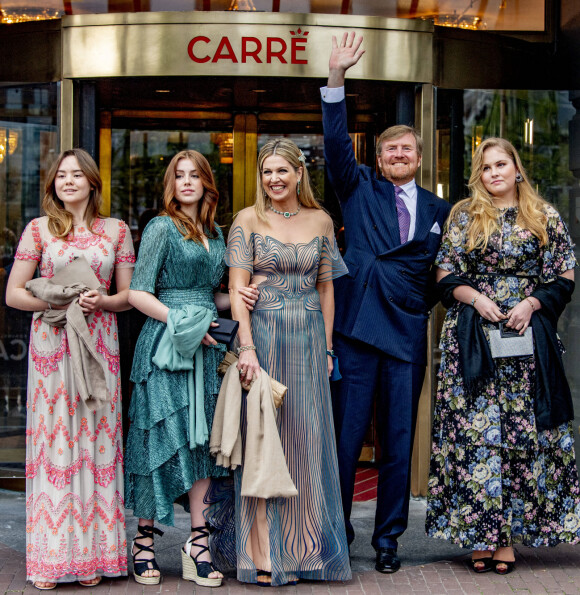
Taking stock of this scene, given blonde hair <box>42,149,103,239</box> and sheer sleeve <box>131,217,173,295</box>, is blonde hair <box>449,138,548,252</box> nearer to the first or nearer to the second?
sheer sleeve <box>131,217,173,295</box>

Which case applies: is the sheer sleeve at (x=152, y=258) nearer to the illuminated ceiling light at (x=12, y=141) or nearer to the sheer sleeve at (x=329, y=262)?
the sheer sleeve at (x=329, y=262)

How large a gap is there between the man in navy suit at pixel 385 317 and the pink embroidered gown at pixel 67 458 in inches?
46.1

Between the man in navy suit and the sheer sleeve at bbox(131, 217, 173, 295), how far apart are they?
0.96m

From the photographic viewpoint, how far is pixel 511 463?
4.54 meters

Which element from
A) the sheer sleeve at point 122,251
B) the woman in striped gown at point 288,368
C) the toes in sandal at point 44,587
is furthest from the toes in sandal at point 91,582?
the sheer sleeve at point 122,251

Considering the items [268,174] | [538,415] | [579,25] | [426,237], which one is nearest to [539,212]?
[426,237]

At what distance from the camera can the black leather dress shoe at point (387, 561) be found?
4.61 meters

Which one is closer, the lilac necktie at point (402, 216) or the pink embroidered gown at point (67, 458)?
the pink embroidered gown at point (67, 458)

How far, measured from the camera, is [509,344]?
176 inches

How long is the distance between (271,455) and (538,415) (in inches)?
52.7

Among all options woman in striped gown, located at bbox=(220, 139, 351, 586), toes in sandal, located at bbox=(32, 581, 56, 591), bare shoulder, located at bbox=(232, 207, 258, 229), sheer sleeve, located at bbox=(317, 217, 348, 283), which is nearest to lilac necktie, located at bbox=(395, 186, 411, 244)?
sheer sleeve, located at bbox=(317, 217, 348, 283)

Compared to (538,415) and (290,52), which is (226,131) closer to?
(290,52)

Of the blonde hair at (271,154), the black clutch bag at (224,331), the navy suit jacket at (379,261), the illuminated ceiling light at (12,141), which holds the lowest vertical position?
the black clutch bag at (224,331)

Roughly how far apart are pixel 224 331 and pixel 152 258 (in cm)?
48
